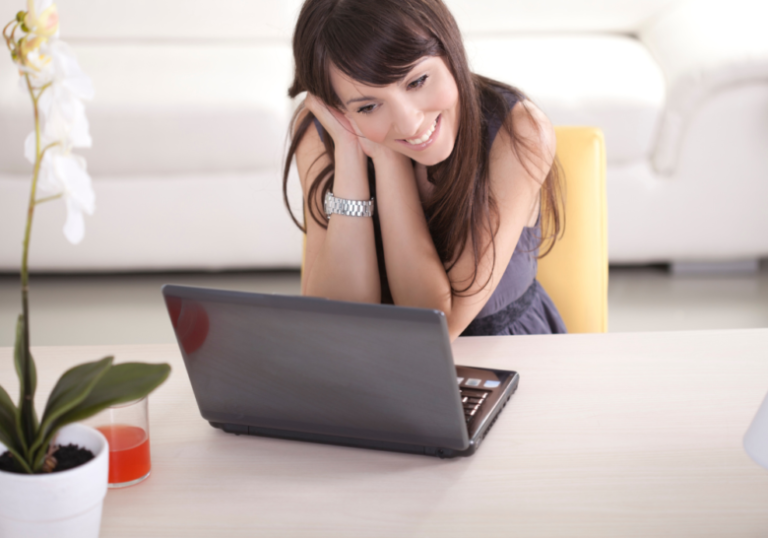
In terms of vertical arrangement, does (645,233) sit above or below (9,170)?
below

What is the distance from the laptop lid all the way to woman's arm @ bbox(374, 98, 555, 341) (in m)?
0.43

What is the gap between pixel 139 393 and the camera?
1.89ft

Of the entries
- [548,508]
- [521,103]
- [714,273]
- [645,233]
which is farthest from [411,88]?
[714,273]

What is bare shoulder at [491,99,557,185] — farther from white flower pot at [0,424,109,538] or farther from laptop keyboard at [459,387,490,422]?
white flower pot at [0,424,109,538]

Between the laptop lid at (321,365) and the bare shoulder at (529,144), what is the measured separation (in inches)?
22.3

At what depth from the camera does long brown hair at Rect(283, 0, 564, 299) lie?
0.99 m

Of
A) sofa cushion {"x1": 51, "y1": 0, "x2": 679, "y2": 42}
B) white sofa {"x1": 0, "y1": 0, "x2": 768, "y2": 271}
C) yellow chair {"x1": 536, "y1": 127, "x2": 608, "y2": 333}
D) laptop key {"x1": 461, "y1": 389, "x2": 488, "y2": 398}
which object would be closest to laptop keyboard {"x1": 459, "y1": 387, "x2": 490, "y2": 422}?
laptop key {"x1": 461, "y1": 389, "x2": 488, "y2": 398}

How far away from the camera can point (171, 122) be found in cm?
245

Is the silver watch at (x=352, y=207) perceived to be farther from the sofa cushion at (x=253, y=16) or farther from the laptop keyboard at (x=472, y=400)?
the sofa cushion at (x=253, y=16)

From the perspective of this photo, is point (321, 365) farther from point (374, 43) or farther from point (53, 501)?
point (374, 43)

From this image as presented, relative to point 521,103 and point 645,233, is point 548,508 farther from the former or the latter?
point 645,233

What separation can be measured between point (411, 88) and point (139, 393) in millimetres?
611

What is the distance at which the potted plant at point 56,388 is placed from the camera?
1.61ft

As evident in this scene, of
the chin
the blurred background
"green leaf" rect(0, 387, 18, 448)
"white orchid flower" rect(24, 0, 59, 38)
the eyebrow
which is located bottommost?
the blurred background
